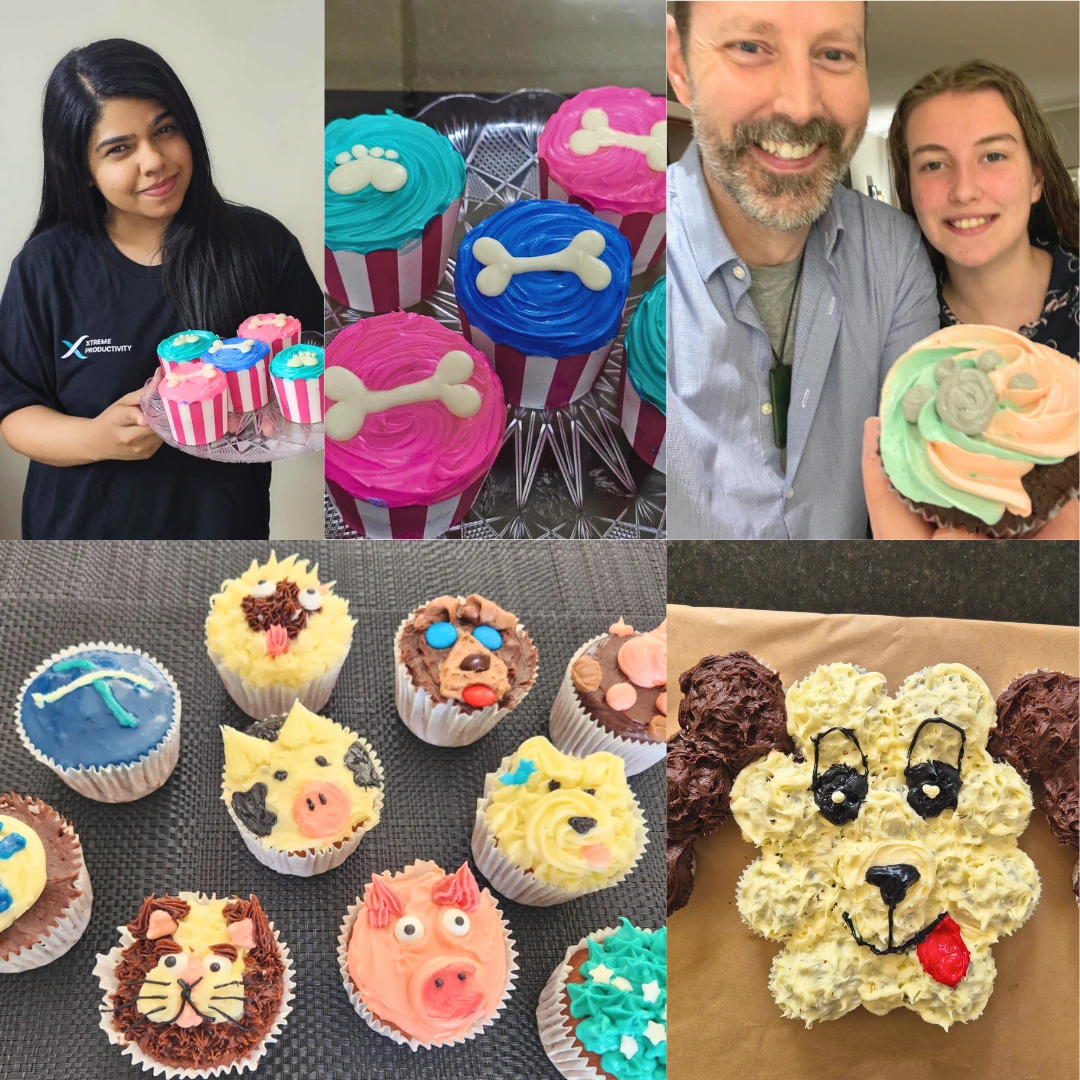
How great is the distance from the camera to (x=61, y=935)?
189 cm

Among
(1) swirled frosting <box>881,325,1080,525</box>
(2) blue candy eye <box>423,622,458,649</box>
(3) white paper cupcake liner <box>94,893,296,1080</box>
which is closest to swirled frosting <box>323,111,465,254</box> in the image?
(2) blue candy eye <box>423,622,458,649</box>

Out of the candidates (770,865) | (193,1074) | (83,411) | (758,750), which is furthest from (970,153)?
(193,1074)

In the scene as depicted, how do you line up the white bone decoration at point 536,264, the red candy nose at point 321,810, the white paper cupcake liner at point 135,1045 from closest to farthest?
1. the white paper cupcake liner at point 135,1045
2. the red candy nose at point 321,810
3. the white bone decoration at point 536,264

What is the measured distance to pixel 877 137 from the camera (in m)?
1.97

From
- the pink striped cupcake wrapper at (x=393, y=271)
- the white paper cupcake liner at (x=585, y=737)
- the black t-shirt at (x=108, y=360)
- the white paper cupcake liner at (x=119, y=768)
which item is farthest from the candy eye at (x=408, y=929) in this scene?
the pink striped cupcake wrapper at (x=393, y=271)

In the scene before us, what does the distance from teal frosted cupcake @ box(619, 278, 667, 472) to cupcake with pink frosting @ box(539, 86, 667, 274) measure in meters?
0.10

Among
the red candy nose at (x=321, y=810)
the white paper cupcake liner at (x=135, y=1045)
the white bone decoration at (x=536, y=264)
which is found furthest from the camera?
the white bone decoration at (x=536, y=264)

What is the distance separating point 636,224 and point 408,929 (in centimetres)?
151

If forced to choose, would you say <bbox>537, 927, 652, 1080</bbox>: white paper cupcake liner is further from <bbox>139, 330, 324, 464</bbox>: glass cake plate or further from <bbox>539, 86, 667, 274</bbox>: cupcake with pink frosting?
<bbox>539, 86, 667, 274</bbox>: cupcake with pink frosting

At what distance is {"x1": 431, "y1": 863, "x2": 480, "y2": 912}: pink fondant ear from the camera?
1.88 m

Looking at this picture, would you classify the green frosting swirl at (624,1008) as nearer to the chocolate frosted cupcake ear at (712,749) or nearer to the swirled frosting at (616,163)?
the chocolate frosted cupcake ear at (712,749)

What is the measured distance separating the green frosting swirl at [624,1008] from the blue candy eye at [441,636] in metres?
0.68

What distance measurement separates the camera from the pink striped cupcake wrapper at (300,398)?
78.1 inches

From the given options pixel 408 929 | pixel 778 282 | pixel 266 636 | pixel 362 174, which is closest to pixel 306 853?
pixel 408 929
